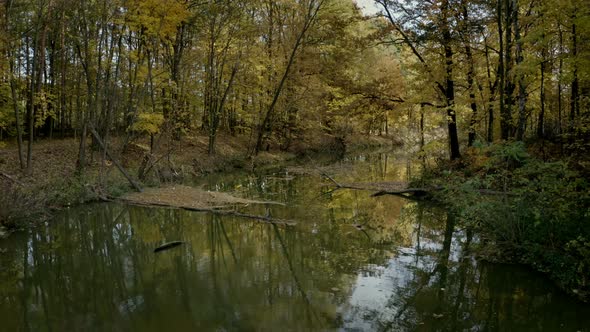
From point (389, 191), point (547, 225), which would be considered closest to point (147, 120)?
point (389, 191)

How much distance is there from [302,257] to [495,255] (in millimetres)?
4069

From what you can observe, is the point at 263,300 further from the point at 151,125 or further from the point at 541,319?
the point at 151,125

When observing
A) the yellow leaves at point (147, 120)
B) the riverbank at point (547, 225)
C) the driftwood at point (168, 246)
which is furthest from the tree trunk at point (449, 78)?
the yellow leaves at point (147, 120)

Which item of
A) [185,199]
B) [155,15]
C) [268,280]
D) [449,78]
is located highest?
[155,15]

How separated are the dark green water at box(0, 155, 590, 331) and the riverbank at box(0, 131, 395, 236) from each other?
845mm

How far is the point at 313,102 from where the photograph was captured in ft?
95.3

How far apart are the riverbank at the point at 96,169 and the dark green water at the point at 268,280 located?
0.84 m

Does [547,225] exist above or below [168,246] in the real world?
above

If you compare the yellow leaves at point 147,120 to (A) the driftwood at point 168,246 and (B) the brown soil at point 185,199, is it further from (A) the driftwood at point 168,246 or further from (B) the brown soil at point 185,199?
(A) the driftwood at point 168,246

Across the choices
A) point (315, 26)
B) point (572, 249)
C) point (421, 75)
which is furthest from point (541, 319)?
point (315, 26)

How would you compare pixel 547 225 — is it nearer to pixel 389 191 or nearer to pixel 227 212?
pixel 389 191

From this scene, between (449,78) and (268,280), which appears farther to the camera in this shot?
(449,78)

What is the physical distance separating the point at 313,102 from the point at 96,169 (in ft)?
51.2

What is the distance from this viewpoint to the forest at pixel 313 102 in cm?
870
